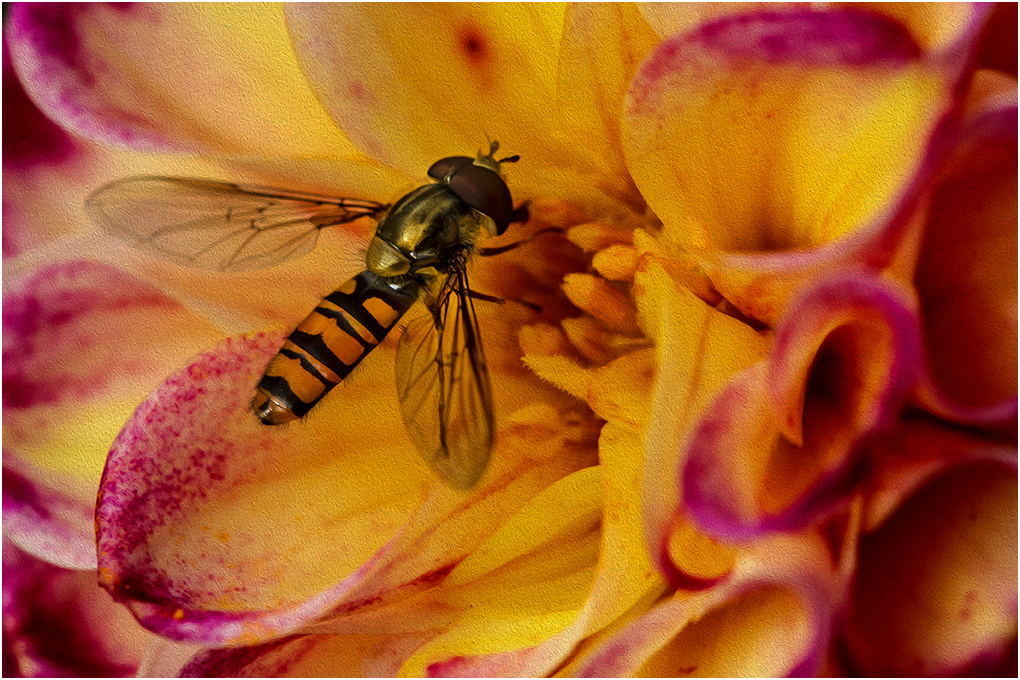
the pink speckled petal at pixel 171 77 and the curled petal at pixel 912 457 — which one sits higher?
the pink speckled petal at pixel 171 77

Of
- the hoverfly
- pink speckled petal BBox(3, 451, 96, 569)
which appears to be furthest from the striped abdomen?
pink speckled petal BBox(3, 451, 96, 569)

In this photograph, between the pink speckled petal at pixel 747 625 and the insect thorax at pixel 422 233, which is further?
the insect thorax at pixel 422 233

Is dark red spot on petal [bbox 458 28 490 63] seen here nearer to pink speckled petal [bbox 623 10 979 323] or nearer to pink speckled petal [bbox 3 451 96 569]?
pink speckled petal [bbox 623 10 979 323]

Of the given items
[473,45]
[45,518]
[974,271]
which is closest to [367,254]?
[473,45]

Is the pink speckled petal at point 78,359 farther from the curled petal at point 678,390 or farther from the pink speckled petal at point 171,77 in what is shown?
the curled petal at point 678,390

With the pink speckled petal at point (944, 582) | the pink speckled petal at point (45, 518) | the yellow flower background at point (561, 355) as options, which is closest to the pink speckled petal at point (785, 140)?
the yellow flower background at point (561, 355)

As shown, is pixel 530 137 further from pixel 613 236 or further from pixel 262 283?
pixel 262 283

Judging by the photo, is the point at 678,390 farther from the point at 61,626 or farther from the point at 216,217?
the point at 61,626
